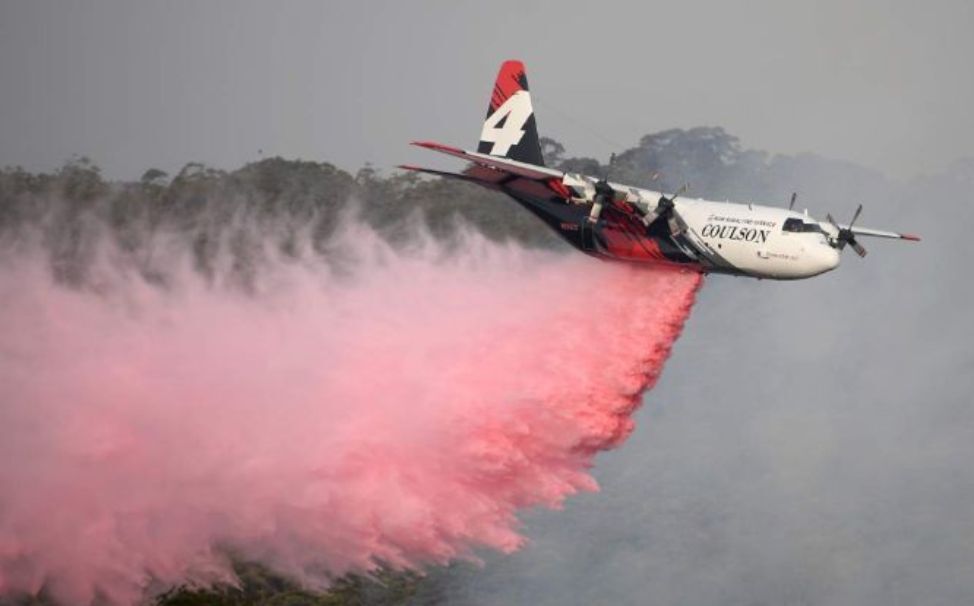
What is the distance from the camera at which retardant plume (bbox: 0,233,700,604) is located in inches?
1699

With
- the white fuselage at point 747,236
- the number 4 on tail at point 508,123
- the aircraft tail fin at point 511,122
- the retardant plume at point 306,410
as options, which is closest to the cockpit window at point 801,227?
the white fuselage at point 747,236

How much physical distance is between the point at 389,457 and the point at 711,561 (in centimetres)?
907

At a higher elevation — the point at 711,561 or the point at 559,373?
the point at 559,373

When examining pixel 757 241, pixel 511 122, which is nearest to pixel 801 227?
pixel 757 241

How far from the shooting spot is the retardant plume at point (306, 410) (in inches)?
1699

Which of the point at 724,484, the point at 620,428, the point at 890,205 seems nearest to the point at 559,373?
the point at 620,428

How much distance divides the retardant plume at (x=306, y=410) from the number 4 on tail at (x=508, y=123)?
101 inches

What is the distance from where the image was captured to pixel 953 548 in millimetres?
51750

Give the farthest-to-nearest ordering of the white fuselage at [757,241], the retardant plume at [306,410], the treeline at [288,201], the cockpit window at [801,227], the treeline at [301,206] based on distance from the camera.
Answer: the treeline at [288,201] → the treeline at [301,206] → the cockpit window at [801,227] → the white fuselage at [757,241] → the retardant plume at [306,410]

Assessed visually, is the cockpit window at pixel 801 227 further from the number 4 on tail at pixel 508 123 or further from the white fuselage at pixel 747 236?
the number 4 on tail at pixel 508 123

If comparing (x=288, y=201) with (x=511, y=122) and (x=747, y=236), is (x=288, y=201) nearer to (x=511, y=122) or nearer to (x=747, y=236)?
(x=511, y=122)

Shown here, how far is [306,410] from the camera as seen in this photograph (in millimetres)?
47125

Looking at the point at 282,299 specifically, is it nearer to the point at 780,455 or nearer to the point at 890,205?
the point at 780,455

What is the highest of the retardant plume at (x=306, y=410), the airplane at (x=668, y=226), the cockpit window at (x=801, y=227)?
the cockpit window at (x=801, y=227)
